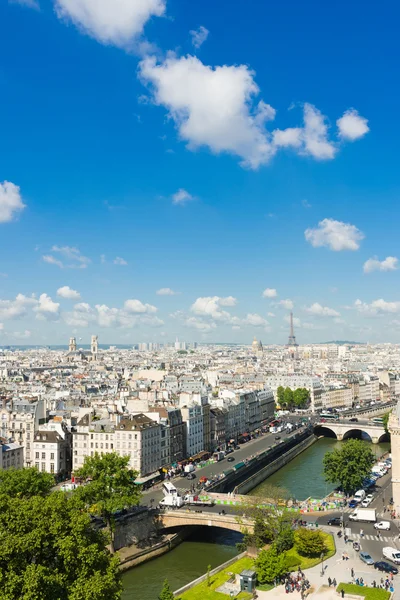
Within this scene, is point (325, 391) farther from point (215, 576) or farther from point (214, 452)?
point (215, 576)

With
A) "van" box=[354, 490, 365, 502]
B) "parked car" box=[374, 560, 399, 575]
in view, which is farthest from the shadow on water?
"parked car" box=[374, 560, 399, 575]

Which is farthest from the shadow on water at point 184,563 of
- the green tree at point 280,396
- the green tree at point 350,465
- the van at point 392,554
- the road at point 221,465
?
the green tree at point 280,396

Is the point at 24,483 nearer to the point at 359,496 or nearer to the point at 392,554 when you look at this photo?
the point at 392,554

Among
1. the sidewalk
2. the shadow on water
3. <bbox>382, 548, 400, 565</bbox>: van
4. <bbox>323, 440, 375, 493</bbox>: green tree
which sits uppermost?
<bbox>323, 440, 375, 493</bbox>: green tree

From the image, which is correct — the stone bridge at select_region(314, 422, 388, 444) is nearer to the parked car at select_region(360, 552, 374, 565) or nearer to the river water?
the river water

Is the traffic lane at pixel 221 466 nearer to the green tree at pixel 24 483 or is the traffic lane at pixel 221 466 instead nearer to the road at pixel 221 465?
the road at pixel 221 465

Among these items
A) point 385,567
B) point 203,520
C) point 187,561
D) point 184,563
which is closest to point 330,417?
point 203,520

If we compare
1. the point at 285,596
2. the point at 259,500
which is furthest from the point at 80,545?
the point at 259,500
